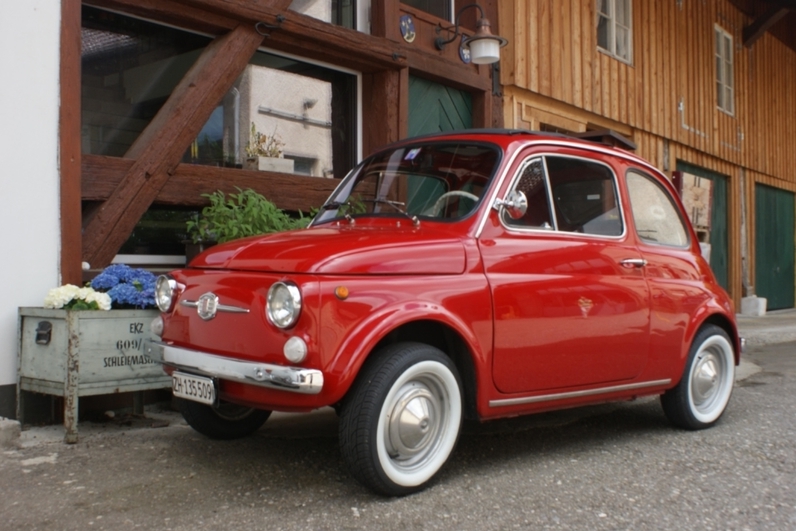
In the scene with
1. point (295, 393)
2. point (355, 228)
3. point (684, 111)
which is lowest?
point (295, 393)

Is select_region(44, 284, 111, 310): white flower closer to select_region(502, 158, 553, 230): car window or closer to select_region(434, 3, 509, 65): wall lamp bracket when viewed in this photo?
select_region(502, 158, 553, 230): car window

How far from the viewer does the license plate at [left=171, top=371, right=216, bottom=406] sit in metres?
3.73

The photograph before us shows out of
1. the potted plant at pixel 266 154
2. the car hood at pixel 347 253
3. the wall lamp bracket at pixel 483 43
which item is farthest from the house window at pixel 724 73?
the car hood at pixel 347 253

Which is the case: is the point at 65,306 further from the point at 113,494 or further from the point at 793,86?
the point at 793,86

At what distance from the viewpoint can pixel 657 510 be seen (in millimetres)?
3605

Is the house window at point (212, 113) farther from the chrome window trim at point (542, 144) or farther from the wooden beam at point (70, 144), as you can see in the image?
the chrome window trim at point (542, 144)

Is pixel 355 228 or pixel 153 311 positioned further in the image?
pixel 153 311

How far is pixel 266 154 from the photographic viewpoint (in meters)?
7.48

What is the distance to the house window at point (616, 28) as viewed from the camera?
12.2 m

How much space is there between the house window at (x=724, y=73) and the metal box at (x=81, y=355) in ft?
43.7

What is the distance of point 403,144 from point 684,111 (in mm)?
10386

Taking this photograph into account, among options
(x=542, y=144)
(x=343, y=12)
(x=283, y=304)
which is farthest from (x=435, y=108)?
(x=283, y=304)

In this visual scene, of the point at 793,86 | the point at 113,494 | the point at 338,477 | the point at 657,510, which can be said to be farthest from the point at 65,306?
the point at 793,86

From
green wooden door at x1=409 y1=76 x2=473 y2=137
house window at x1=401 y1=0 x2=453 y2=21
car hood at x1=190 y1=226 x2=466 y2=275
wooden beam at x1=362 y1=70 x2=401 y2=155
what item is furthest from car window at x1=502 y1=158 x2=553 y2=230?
house window at x1=401 y1=0 x2=453 y2=21
